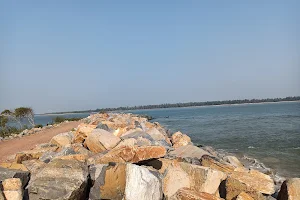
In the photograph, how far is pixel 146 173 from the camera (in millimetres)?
4891

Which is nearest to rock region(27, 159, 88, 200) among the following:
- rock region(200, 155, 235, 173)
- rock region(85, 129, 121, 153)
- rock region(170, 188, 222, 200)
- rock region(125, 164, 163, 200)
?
rock region(125, 164, 163, 200)

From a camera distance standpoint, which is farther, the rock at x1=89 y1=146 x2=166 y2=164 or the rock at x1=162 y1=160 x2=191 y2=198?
the rock at x1=89 y1=146 x2=166 y2=164

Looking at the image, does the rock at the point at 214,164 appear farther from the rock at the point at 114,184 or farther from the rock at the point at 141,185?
the rock at the point at 114,184

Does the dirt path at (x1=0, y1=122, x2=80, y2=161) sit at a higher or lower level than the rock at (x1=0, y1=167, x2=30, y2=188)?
lower

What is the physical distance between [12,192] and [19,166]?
1636mm

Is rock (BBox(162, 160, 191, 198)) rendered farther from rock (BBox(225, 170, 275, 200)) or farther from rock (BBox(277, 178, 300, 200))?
rock (BBox(277, 178, 300, 200))

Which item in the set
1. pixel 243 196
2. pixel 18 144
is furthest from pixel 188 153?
pixel 18 144

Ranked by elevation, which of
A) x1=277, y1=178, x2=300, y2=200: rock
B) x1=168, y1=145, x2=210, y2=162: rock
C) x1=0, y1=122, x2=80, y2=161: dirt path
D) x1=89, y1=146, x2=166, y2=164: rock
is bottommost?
x1=0, y1=122, x2=80, y2=161: dirt path

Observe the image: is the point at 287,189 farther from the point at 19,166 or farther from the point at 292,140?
the point at 292,140

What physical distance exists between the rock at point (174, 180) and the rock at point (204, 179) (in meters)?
0.14

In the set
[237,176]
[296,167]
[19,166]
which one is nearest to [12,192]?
[19,166]

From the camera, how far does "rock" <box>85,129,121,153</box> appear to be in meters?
7.04

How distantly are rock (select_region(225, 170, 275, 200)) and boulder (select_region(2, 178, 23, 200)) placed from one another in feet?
12.2

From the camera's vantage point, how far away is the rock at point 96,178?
493 centimetres
